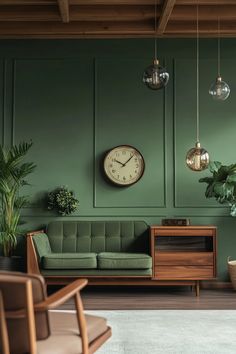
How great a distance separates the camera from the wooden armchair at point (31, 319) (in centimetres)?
245

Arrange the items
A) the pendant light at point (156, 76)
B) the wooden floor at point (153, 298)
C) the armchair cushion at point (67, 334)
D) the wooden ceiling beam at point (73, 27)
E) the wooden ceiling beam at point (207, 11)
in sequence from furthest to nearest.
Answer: the wooden ceiling beam at point (73, 27)
the wooden ceiling beam at point (207, 11)
the wooden floor at point (153, 298)
the pendant light at point (156, 76)
the armchair cushion at point (67, 334)

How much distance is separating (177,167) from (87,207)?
1266mm

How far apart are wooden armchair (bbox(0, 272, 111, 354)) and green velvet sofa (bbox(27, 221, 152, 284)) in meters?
3.41

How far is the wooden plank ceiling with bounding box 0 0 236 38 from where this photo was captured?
6.23 meters

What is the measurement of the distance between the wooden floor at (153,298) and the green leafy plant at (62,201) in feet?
3.30

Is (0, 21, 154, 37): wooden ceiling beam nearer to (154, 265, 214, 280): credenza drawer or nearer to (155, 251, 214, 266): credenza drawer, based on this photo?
(155, 251, 214, 266): credenza drawer

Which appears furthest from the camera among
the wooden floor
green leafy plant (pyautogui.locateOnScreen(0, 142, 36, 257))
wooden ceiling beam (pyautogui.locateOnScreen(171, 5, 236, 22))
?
wooden ceiling beam (pyautogui.locateOnScreen(171, 5, 236, 22))

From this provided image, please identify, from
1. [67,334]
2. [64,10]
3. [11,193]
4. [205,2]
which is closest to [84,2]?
[64,10]

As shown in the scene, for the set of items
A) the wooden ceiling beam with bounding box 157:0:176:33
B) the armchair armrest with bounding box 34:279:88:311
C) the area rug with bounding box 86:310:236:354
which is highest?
the wooden ceiling beam with bounding box 157:0:176:33

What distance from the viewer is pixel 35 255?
6.12m

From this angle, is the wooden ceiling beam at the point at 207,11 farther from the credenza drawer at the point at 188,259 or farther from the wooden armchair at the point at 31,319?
the wooden armchair at the point at 31,319

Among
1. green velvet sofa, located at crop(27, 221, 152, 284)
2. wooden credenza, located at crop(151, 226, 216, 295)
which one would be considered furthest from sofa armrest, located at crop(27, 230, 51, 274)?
wooden credenza, located at crop(151, 226, 216, 295)

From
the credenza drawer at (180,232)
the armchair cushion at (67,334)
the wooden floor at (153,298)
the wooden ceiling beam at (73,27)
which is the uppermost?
the wooden ceiling beam at (73,27)

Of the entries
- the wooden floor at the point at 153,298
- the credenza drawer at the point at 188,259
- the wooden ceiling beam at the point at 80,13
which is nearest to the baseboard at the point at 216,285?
the wooden floor at the point at 153,298
